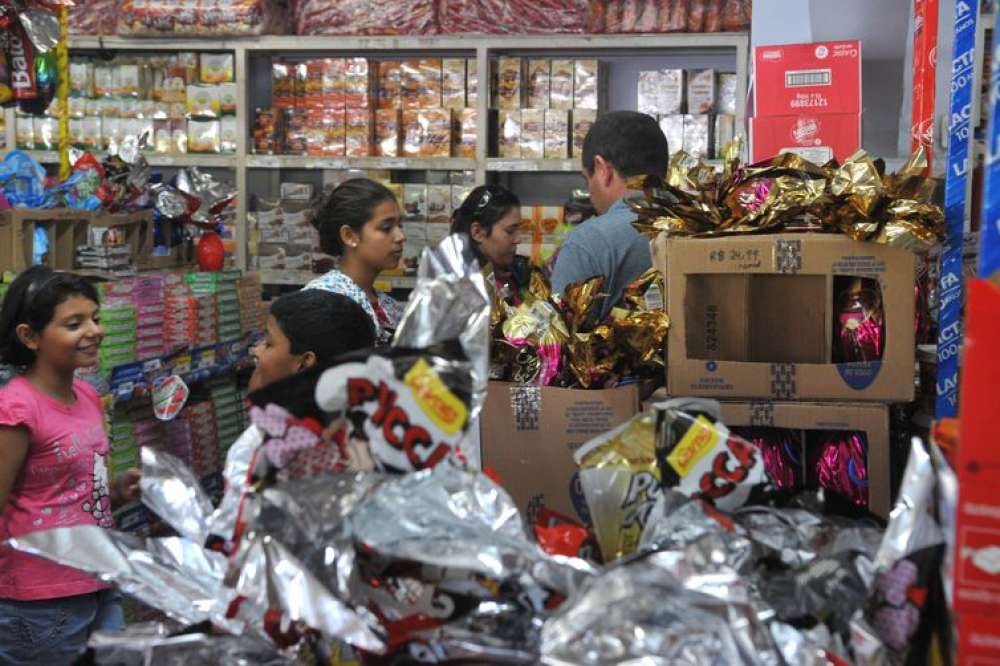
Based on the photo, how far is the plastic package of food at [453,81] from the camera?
538 cm

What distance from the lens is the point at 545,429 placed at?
2.00 m

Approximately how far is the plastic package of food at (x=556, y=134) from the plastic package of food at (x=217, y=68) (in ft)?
5.07

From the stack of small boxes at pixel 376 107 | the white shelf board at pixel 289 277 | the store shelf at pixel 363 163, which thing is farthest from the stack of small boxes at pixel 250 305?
the stack of small boxes at pixel 376 107

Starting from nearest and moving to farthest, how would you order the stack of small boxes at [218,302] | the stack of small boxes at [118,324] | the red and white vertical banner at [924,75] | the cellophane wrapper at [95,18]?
the red and white vertical banner at [924,75]
the stack of small boxes at [118,324]
the stack of small boxes at [218,302]
the cellophane wrapper at [95,18]

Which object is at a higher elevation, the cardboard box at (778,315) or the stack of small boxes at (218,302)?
the cardboard box at (778,315)

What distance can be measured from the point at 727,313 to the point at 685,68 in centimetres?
354

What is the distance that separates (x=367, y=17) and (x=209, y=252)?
1.60m

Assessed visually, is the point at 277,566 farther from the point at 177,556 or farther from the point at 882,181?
the point at 882,181

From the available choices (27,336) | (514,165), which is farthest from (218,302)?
(27,336)

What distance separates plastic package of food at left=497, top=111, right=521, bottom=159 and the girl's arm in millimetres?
2990

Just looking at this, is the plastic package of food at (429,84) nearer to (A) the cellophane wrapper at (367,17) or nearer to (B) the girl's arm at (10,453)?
(A) the cellophane wrapper at (367,17)

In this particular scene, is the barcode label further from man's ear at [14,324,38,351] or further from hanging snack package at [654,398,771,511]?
hanging snack package at [654,398,771,511]

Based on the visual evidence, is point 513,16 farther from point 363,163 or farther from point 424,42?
point 363,163

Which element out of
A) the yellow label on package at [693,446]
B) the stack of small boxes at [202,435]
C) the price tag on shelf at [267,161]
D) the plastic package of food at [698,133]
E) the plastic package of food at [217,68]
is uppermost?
the plastic package of food at [217,68]
